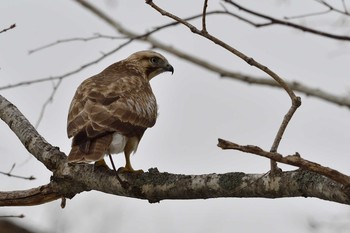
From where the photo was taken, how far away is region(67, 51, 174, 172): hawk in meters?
5.89

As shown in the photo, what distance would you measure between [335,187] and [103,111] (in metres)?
2.73

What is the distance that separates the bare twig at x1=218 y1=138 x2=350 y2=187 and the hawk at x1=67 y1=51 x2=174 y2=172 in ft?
6.38

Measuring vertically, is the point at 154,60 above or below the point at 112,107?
above

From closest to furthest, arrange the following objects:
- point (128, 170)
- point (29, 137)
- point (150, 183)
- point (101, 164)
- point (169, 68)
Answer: point (150, 183) → point (101, 164) → point (29, 137) → point (128, 170) → point (169, 68)

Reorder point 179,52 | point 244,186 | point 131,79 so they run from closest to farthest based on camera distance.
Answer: point 244,186 → point 131,79 → point 179,52

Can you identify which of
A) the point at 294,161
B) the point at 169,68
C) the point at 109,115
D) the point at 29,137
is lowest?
the point at 294,161

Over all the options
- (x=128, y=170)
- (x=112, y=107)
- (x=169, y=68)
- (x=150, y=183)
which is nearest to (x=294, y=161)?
(x=150, y=183)

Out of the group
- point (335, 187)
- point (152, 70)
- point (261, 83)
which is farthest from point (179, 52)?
point (335, 187)

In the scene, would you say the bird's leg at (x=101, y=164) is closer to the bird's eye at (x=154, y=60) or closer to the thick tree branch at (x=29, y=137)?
the thick tree branch at (x=29, y=137)

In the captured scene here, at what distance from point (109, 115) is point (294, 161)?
2.64 m

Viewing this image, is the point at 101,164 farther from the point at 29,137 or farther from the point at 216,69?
the point at 216,69

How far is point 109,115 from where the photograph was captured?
20.5 feet

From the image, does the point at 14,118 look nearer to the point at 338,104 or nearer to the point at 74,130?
the point at 74,130

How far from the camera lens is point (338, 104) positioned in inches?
309
